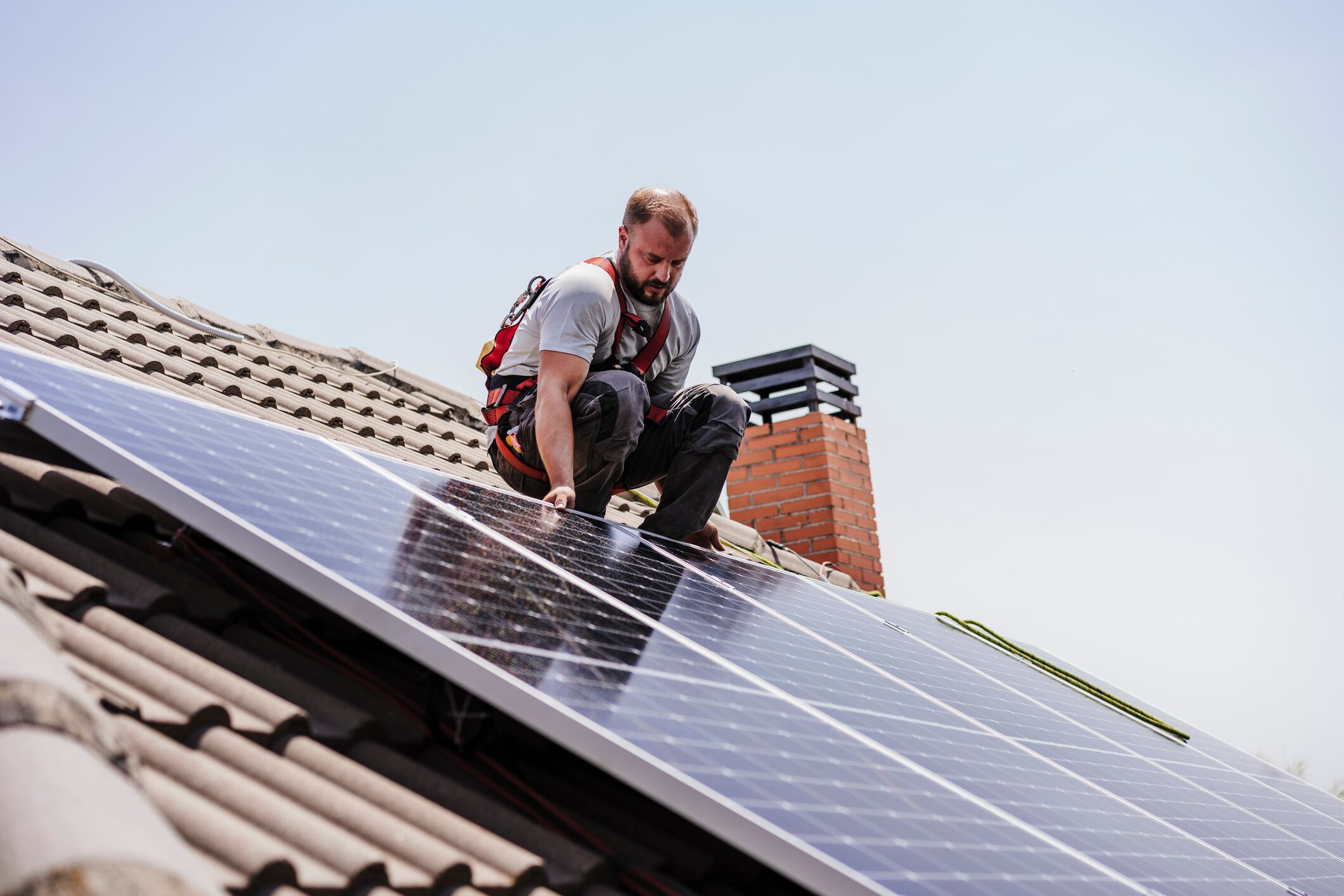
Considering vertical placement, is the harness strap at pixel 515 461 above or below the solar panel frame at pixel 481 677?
above

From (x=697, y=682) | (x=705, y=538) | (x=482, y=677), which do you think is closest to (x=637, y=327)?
(x=705, y=538)

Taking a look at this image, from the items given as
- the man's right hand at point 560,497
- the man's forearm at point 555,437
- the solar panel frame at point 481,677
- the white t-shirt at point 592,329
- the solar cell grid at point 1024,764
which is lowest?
the solar panel frame at point 481,677

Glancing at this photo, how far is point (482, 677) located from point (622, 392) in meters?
2.62

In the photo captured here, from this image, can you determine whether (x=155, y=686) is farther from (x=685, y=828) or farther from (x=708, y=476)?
(x=708, y=476)

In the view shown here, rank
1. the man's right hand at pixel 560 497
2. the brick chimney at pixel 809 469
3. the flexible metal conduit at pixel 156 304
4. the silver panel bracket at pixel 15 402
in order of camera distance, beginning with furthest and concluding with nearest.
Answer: the brick chimney at pixel 809 469 < the flexible metal conduit at pixel 156 304 < the man's right hand at pixel 560 497 < the silver panel bracket at pixel 15 402

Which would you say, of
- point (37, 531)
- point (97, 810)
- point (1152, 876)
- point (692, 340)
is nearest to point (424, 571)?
point (37, 531)

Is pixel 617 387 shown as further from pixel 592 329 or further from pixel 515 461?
pixel 515 461

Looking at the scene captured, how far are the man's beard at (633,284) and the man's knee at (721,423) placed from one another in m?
0.57

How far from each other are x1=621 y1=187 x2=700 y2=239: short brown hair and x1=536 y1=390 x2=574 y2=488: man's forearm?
2.61 feet

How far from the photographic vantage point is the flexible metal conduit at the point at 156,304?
7.04 metres

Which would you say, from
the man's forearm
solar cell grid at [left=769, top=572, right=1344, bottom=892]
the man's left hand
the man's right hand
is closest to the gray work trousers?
the man's left hand

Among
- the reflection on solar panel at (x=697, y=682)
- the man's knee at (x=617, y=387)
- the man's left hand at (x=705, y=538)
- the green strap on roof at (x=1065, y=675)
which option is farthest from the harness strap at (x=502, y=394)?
the green strap on roof at (x=1065, y=675)

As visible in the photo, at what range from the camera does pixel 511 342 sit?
4.79 m

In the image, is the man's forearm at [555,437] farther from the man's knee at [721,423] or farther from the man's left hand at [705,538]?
the man's left hand at [705,538]
